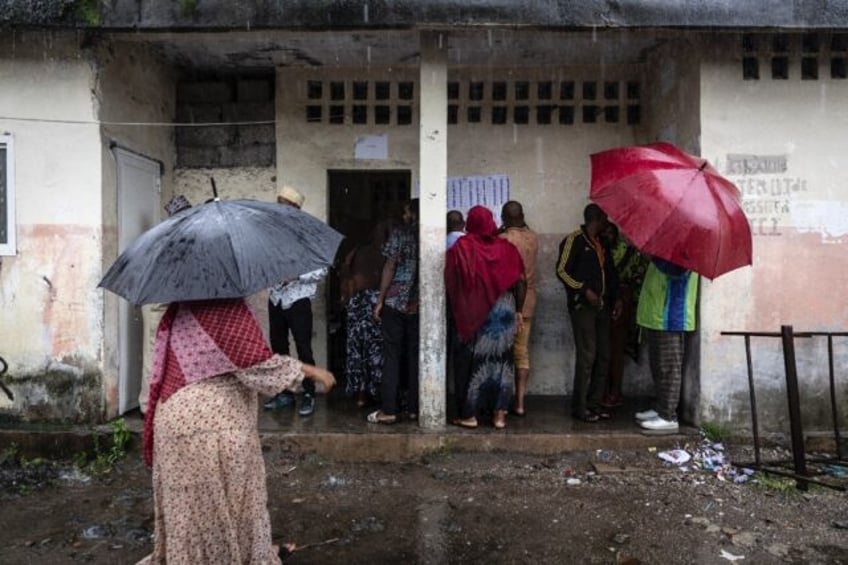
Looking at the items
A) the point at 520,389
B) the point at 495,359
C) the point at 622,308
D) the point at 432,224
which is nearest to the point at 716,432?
the point at 622,308

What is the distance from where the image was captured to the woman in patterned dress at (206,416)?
2.94 meters

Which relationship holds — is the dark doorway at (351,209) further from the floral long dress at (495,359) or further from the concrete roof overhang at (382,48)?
the floral long dress at (495,359)

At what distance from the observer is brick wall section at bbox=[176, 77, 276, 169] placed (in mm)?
7008

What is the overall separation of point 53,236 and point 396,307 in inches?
111

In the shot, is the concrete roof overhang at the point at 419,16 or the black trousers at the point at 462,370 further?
the black trousers at the point at 462,370

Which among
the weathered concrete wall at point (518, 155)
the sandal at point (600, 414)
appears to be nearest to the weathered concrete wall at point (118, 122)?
the weathered concrete wall at point (518, 155)

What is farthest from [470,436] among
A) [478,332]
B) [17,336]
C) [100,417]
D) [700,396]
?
[17,336]

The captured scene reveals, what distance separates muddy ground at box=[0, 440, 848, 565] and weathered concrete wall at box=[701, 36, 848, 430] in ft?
2.87

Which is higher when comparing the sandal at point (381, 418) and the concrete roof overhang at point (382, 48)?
the concrete roof overhang at point (382, 48)

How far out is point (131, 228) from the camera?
6230mm

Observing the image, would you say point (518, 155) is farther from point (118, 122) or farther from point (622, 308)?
point (118, 122)

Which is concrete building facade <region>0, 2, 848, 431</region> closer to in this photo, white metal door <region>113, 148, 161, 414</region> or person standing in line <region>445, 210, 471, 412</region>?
white metal door <region>113, 148, 161, 414</region>

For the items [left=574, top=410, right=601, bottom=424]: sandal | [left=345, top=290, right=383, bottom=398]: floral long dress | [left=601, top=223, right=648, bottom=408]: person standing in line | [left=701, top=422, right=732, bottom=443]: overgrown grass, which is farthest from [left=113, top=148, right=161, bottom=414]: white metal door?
[left=701, top=422, right=732, bottom=443]: overgrown grass

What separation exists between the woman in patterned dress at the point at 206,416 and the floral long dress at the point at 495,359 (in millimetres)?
2833
